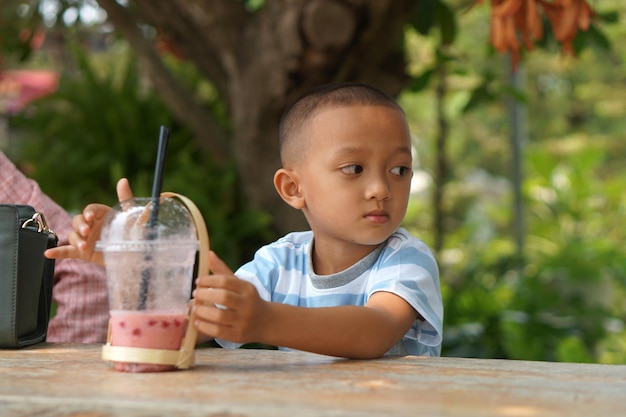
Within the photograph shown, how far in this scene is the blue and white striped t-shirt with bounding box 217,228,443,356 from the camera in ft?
5.39

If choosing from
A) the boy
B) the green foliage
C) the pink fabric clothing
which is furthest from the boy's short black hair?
the green foliage

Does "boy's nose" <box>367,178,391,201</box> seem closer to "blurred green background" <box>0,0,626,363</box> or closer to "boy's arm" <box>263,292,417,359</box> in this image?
"boy's arm" <box>263,292,417,359</box>

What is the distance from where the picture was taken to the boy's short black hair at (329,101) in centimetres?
171

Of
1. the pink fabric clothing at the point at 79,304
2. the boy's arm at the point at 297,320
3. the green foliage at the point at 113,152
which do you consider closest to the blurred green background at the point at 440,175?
the green foliage at the point at 113,152

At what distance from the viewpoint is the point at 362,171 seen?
1661 millimetres

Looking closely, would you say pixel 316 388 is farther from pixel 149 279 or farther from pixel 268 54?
pixel 268 54

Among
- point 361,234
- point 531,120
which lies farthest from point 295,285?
point 531,120

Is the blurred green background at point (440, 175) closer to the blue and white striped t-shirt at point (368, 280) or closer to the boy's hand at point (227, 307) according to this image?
the blue and white striped t-shirt at point (368, 280)

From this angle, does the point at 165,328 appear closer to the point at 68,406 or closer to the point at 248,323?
the point at 248,323

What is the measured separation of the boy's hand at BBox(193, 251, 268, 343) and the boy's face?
0.43 m

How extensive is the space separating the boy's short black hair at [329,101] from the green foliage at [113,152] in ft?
7.69

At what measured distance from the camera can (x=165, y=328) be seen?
1325 millimetres

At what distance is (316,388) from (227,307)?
7.0 inches

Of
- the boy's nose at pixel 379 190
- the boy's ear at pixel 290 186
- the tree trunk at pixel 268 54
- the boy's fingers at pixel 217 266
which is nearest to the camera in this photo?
the boy's fingers at pixel 217 266
